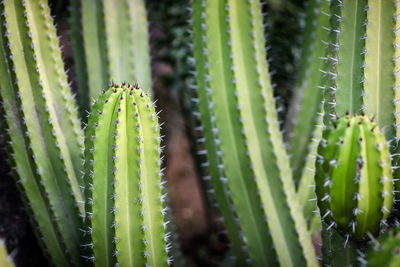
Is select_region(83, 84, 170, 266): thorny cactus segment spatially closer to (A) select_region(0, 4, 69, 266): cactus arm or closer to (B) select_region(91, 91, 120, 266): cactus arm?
(B) select_region(91, 91, 120, 266): cactus arm

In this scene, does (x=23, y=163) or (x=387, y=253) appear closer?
(x=387, y=253)

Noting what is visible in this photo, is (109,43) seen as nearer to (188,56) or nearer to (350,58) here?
(188,56)

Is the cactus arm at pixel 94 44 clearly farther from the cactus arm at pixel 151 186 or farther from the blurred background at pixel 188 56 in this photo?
the cactus arm at pixel 151 186

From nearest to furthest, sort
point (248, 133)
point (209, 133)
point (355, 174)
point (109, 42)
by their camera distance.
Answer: point (355, 174)
point (248, 133)
point (209, 133)
point (109, 42)

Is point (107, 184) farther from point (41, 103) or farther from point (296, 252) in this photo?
point (296, 252)

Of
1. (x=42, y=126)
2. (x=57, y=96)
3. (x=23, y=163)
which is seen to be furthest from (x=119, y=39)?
(x=23, y=163)
